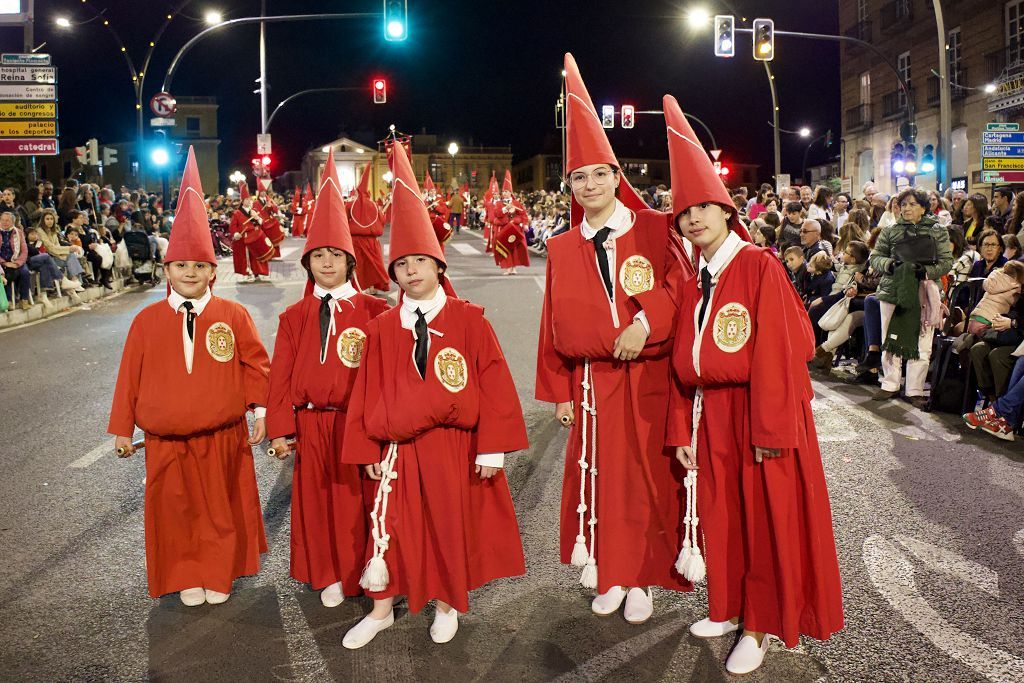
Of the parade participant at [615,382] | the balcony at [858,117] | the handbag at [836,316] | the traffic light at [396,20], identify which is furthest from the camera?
the balcony at [858,117]

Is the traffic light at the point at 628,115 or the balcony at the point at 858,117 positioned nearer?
the traffic light at the point at 628,115

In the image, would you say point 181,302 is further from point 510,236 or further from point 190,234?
point 510,236

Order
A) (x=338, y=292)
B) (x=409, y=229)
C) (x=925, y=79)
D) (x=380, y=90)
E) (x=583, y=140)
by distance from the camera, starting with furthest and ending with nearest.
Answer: (x=925, y=79)
(x=380, y=90)
(x=338, y=292)
(x=583, y=140)
(x=409, y=229)

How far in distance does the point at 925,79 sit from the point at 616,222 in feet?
117

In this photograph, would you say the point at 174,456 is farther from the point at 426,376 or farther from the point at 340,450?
the point at 426,376

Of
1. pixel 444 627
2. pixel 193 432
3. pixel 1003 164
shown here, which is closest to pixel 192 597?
A: pixel 193 432

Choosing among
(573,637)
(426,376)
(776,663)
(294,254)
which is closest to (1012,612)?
(776,663)

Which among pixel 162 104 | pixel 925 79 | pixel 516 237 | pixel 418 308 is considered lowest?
pixel 418 308

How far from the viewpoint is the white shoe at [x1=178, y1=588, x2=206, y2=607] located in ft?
14.0

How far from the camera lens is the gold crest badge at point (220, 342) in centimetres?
424

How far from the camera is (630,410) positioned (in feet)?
13.0

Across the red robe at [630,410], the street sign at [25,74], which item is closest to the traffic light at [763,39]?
the street sign at [25,74]

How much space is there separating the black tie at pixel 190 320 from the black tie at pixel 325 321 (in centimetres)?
62

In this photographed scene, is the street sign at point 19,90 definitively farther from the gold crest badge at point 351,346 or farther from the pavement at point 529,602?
the gold crest badge at point 351,346
